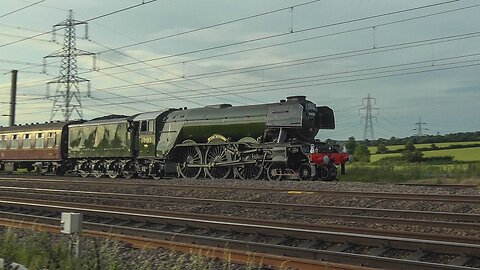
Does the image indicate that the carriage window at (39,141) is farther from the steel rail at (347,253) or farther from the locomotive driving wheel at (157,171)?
the steel rail at (347,253)

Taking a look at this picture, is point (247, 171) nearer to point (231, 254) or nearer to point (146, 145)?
point (146, 145)

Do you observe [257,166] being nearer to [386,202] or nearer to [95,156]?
[386,202]

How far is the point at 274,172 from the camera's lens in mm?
20938

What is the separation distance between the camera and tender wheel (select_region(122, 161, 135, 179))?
88.6ft

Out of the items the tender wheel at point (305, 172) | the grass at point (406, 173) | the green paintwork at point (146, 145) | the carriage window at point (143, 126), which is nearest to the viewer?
the tender wheel at point (305, 172)

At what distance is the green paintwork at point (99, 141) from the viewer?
88.4 ft

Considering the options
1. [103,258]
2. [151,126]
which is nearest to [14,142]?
[151,126]

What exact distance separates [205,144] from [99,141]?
837 cm

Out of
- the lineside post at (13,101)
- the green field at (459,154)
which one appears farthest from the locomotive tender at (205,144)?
the green field at (459,154)

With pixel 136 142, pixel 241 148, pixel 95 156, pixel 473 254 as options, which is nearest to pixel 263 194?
pixel 241 148

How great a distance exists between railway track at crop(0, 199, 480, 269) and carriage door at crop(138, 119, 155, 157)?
1383cm

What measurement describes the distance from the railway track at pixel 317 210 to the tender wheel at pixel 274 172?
705cm

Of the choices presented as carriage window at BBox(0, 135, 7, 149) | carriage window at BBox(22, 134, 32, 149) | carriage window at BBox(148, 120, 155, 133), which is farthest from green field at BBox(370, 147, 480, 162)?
carriage window at BBox(0, 135, 7, 149)

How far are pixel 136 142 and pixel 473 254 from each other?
2192 centimetres
